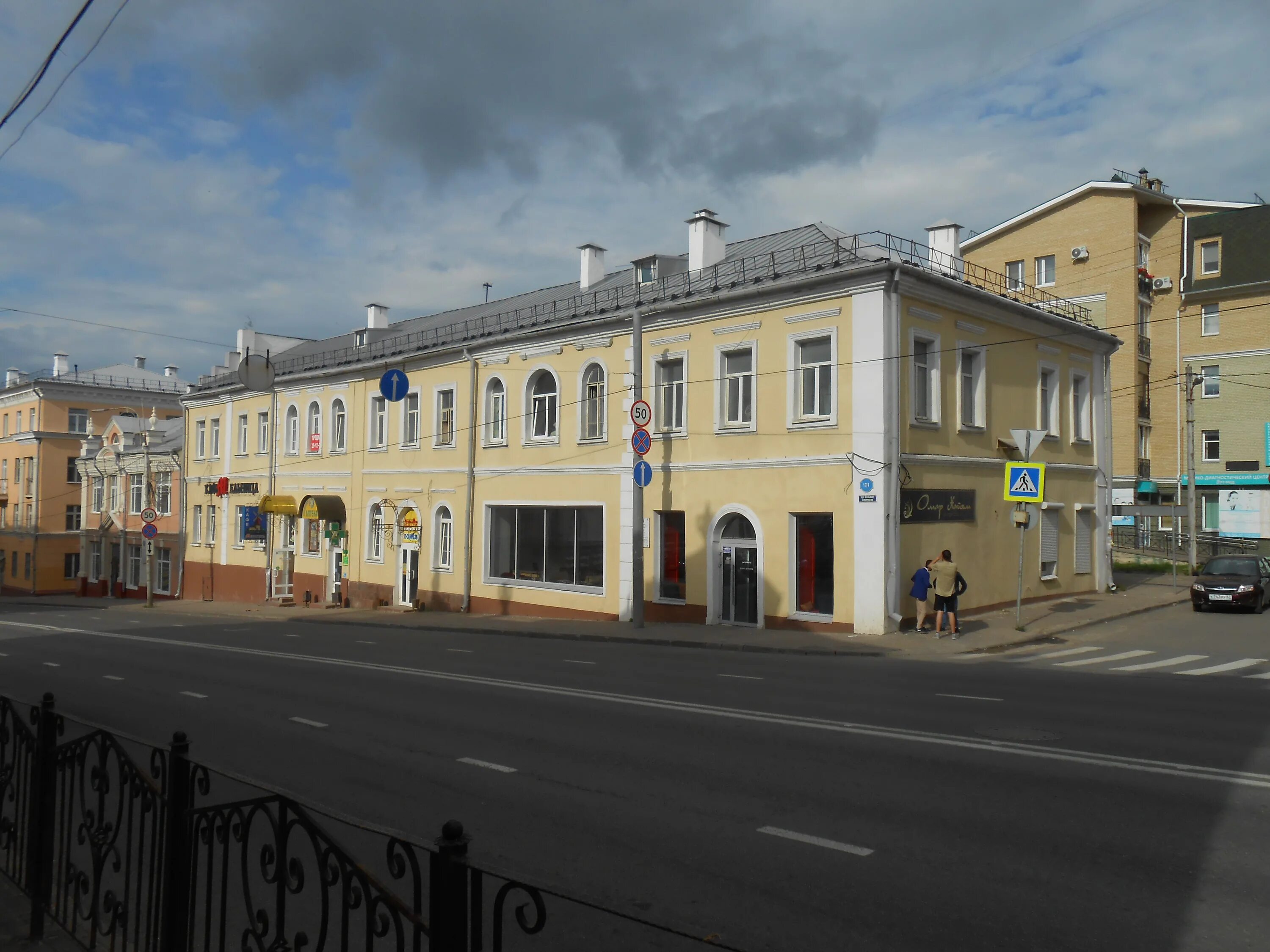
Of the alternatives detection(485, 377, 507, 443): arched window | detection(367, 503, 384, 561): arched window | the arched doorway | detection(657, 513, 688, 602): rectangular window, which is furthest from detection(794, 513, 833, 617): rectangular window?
detection(367, 503, 384, 561): arched window

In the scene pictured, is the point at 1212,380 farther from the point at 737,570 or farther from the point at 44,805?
the point at 44,805

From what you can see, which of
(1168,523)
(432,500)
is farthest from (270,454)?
(1168,523)

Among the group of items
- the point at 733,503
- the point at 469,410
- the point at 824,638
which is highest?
the point at 469,410

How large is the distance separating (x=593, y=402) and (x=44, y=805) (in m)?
22.1

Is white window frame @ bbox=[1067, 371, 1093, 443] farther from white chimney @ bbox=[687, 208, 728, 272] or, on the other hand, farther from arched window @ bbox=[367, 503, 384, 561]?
arched window @ bbox=[367, 503, 384, 561]

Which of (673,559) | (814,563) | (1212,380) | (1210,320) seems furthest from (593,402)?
(1210,320)

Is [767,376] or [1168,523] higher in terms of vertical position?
[767,376]

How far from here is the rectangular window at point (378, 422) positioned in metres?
33.9

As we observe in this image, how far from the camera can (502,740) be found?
9.90 meters

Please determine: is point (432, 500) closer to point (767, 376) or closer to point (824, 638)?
point (767, 376)

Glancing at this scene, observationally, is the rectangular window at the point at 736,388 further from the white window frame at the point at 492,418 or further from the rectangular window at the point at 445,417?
the rectangular window at the point at 445,417

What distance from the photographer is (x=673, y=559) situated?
80.6 ft

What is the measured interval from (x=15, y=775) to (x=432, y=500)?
2613cm

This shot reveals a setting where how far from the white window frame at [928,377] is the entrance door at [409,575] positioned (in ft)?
55.9
